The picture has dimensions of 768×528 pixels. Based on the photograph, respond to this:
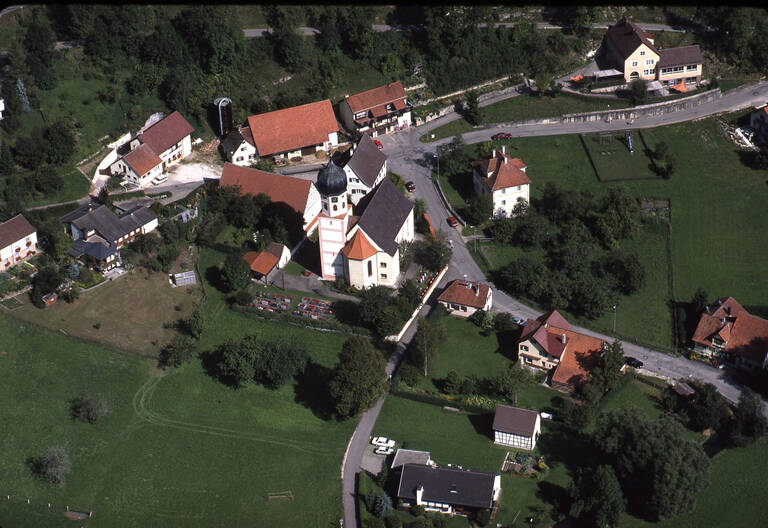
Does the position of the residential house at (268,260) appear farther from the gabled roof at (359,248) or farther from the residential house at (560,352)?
the residential house at (560,352)

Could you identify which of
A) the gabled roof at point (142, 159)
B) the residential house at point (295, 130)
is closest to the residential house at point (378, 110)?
the residential house at point (295, 130)

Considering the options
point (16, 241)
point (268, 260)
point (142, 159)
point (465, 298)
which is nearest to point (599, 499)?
point (465, 298)

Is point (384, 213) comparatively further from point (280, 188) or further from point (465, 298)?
point (280, 188)

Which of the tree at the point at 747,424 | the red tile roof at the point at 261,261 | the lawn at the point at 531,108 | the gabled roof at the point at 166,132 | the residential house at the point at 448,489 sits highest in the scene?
the gabled roof at the point at 166,132

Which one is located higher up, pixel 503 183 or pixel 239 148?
pixel 239 148

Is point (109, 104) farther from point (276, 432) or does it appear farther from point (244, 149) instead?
point (276, 432)

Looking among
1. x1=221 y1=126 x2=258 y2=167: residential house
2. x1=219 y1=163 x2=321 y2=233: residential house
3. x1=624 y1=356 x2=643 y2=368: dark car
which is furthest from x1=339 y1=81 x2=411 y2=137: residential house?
x1=624 y1=356 x2=643 y2=368: dark car
